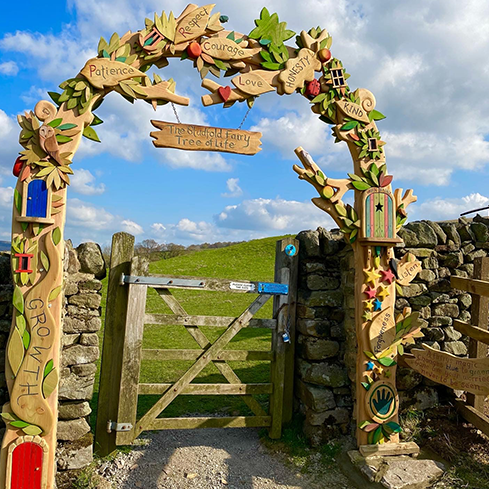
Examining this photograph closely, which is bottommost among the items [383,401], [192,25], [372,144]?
[383,401]

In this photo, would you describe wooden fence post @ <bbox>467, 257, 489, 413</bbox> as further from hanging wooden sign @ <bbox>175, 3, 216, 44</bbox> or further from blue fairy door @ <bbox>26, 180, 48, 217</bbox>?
blue fairy door @ <bbox>26, 180, 48, 217</bbox>

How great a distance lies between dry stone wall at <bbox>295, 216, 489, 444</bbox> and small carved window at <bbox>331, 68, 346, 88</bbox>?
1873 mm

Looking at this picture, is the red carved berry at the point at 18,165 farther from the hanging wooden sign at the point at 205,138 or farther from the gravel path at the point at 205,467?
the gravel path at the point at 205,467

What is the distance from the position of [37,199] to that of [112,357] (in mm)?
2040

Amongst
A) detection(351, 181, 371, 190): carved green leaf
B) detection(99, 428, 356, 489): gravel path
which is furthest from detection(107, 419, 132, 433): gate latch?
detection(351, 181, 371, 190): carved green leaf

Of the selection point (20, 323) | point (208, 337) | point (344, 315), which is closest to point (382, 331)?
point (344, 315)

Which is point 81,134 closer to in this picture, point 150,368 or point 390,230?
point 390,230

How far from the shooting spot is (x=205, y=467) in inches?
195

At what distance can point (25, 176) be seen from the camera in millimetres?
4031

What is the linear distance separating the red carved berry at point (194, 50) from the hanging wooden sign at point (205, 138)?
74 centimetres

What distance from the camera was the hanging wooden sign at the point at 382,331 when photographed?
4.90 metres

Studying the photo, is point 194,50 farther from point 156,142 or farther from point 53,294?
point 53,294

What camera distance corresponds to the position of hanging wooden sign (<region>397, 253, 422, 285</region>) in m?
5.10

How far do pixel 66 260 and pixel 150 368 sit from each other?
4.35 metres
